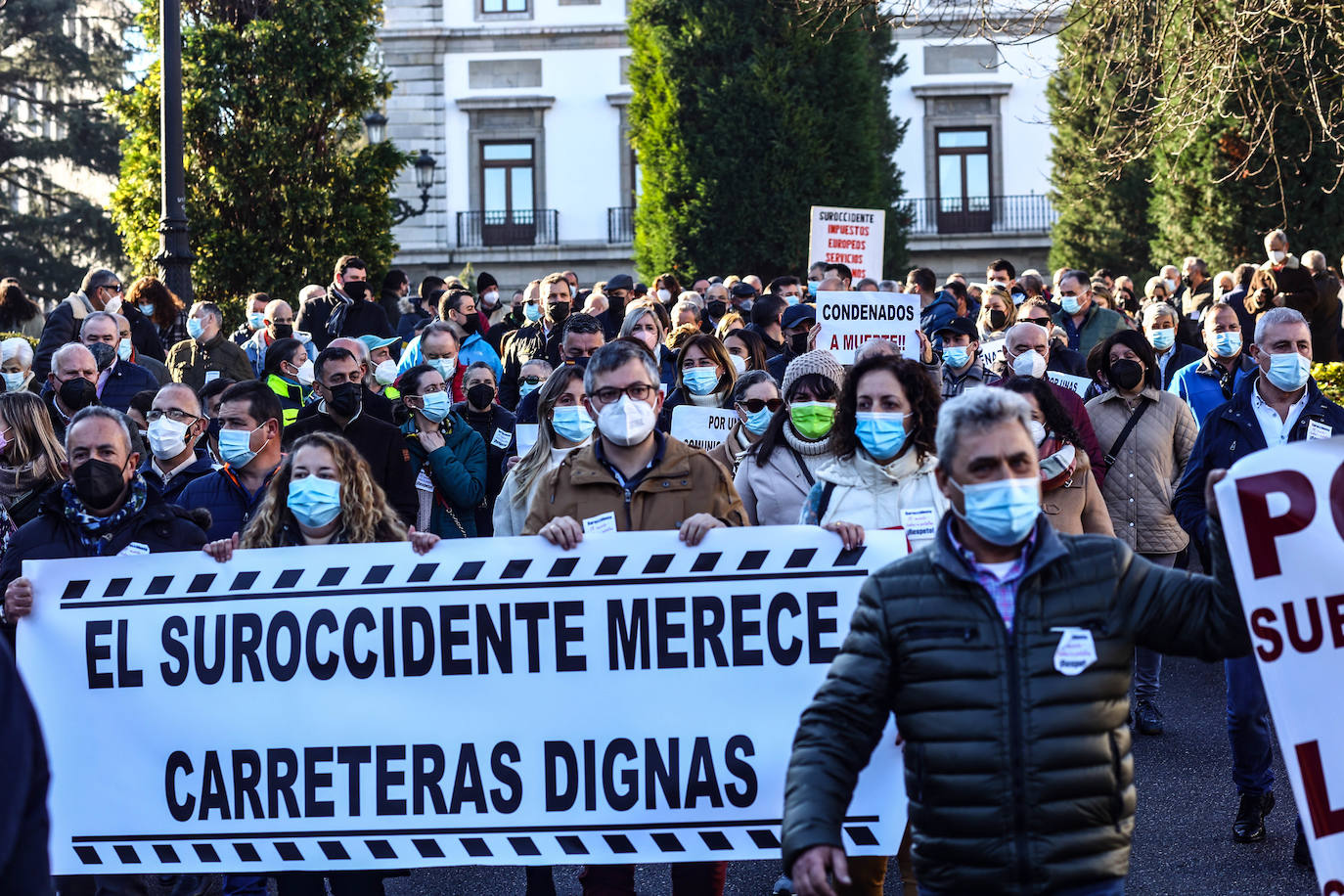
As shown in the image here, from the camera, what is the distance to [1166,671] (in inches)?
423

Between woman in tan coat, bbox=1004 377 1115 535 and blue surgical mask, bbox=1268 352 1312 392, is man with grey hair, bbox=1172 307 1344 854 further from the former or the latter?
woman in tan coat, bbox=1004 377 1115 535

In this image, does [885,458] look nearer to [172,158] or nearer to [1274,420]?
[1274,420]

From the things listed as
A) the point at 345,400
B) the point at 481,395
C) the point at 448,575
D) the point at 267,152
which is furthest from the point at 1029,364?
the point at 267,152

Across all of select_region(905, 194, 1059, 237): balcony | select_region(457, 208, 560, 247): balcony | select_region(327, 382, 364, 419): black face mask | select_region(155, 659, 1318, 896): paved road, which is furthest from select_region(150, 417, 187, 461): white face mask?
select_region(905, 194, 1059, 237): balcony

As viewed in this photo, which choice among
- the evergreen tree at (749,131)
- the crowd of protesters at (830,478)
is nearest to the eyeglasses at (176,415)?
the crowd of protesters at (830,478)

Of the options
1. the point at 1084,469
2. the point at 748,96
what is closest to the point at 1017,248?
the point at 748,96

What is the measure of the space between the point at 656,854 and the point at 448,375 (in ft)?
18.3

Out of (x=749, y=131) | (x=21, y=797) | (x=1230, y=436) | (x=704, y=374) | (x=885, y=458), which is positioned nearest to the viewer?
(x=21, y=797)

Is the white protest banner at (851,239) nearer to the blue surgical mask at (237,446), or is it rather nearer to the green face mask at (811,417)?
the green face mask at (811,417)

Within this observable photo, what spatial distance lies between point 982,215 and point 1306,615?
39381 mm

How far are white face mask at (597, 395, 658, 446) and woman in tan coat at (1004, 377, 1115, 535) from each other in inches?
94.4

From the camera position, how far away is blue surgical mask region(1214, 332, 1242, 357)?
1052cm

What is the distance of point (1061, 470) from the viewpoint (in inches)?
301

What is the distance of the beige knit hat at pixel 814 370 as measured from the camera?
6957 millimetres
